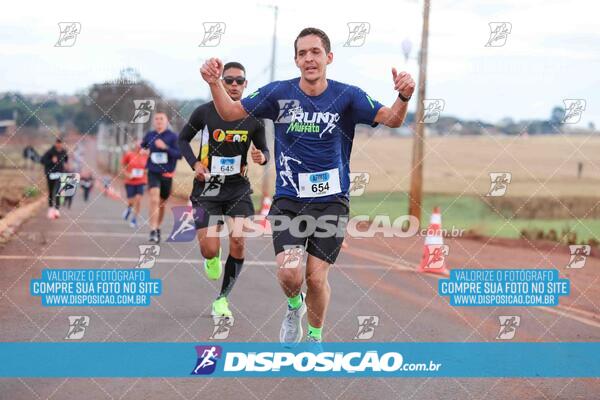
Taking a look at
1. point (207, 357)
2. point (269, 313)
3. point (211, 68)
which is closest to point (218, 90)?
point (211, 68)

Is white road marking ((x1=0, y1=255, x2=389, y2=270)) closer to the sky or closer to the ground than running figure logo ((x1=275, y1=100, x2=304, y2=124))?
closer to the ground

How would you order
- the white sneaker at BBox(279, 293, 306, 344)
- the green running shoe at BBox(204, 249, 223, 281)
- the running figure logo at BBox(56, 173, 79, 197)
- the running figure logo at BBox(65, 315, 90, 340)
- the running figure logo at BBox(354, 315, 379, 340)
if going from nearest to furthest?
the white sneaker at BBox(279, 293, 306, 344), the running figure logo at BBox(65, 315, 90, 340), the running figure logo at BBox(354, 315, 379, 340), the green running shoe at BBox(204, 249, 223, 281), the running figure logo at BBox(56, 173, 79, 197)

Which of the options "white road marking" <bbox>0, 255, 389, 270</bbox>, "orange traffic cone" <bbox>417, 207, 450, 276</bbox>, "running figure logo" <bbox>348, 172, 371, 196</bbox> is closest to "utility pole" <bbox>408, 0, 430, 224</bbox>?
"orange traffic cone" <bbox>417, 207, 450, 276</bbox>

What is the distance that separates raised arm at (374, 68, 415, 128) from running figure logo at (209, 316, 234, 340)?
8.59 ft

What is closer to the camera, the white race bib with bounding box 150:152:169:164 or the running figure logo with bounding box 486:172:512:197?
the running figure logo with bounding box 486:172:512:197

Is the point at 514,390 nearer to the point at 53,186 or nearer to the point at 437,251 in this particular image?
the point at 437,251

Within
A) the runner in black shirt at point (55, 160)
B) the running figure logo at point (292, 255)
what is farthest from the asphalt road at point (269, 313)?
the runner in black shirt at point (55, 160)

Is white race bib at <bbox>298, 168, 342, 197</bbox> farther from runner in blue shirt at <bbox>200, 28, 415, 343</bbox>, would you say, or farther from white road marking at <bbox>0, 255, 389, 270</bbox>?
white road marking at <bbox>0, 255, 389, 270</bbox>

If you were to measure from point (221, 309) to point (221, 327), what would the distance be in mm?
387

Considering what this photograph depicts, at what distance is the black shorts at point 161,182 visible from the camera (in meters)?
15.4

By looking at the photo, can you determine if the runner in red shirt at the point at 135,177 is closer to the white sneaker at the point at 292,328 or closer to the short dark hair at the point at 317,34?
the white sneaker at the point at 292,328

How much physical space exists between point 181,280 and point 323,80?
5416 millimetres

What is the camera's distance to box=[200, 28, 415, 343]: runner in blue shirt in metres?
6.57

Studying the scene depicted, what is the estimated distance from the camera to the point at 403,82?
6.14 metres
